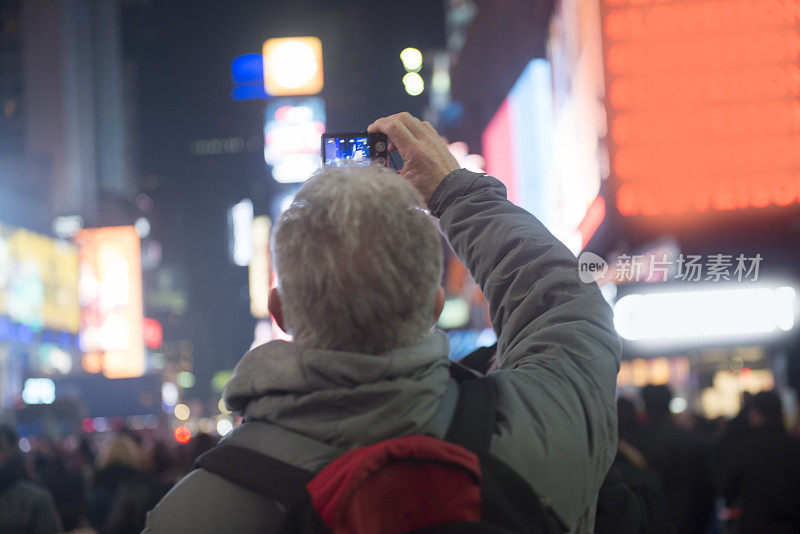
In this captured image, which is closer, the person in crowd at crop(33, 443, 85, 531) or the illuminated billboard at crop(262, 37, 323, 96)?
the person in crowd at crop(33, 443, 85, 531)

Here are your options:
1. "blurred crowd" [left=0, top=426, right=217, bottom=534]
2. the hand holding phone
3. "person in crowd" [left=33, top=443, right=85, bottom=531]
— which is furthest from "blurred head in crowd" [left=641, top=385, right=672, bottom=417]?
the hand holding phone

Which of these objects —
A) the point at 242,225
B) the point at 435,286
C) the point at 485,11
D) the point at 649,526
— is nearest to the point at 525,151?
the point at 485,11

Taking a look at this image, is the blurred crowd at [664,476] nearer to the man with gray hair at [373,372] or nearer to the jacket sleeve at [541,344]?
the jacket sleeve at [541,344]

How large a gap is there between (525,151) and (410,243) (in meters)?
16.3

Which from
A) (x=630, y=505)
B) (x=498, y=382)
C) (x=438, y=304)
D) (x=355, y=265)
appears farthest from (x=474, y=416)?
(x=630, y=505)

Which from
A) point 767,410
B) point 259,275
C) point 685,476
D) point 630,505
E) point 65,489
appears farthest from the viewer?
point 259,275

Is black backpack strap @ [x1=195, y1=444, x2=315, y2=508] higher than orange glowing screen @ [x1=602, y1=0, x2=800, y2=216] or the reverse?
the reverse

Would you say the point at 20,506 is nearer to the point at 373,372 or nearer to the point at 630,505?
the point at 630,505

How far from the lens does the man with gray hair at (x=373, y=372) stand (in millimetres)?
1739

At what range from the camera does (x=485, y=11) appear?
21.0 meters

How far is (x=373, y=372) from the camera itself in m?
1.76

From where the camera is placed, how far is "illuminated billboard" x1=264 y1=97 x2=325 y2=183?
36906mm

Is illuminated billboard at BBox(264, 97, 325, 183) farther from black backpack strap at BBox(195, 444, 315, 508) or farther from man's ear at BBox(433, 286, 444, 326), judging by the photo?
black backpack strap at BBox(195, 444, 315, 508)

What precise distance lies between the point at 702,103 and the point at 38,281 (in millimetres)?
49491
